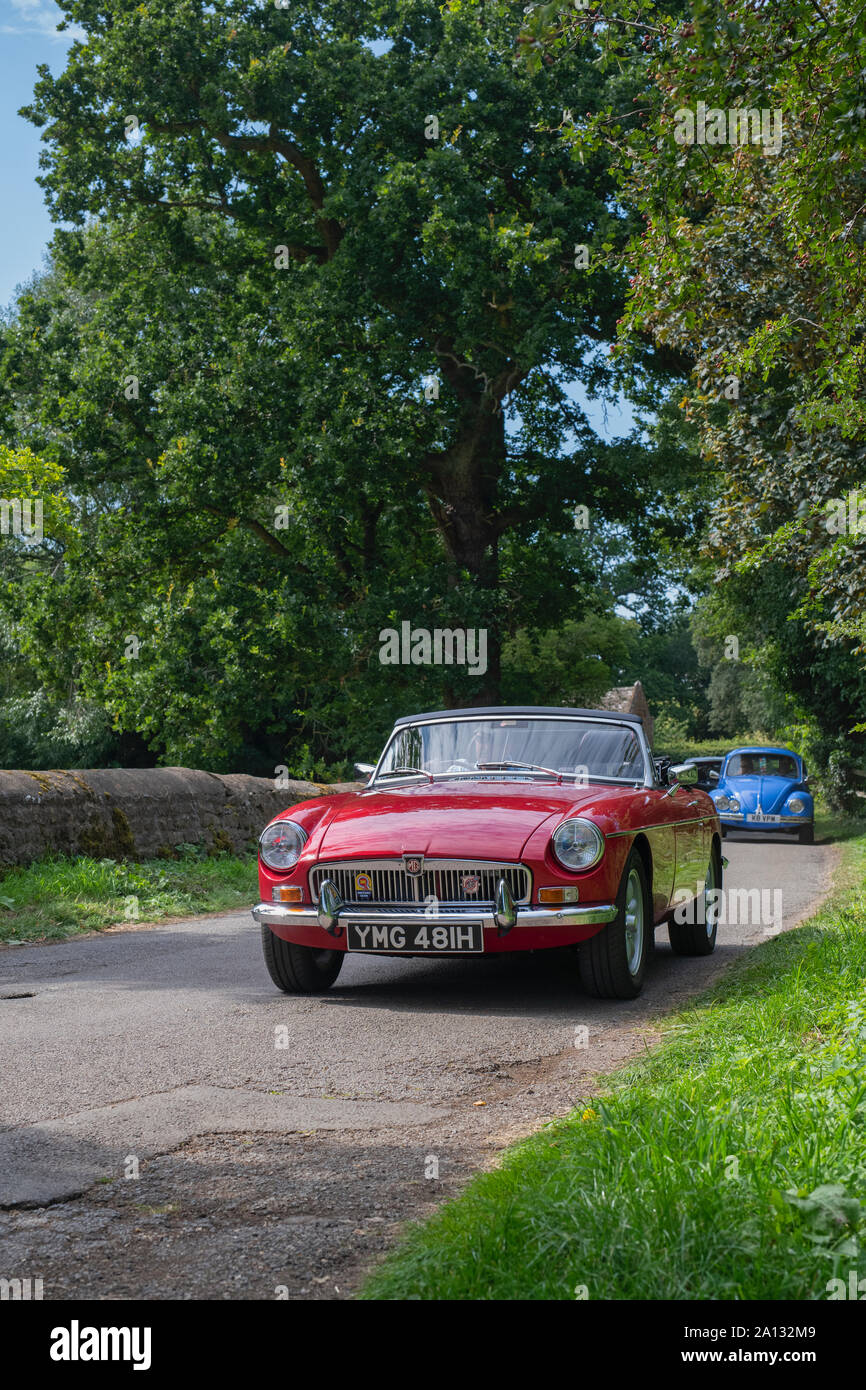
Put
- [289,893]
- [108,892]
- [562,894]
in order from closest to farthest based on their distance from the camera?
[562,894] → [289,893] → [108,892]

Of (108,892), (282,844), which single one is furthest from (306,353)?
(282,844)

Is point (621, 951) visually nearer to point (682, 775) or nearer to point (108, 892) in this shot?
point (682, 775)

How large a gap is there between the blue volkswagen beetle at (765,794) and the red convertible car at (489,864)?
47.2 ft

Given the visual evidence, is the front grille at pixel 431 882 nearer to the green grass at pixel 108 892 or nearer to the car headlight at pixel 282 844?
the car headlight at pixel 282 844

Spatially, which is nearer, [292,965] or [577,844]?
[577,844]

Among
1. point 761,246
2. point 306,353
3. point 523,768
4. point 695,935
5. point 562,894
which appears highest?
point 306,353

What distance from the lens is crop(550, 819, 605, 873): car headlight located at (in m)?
6.47

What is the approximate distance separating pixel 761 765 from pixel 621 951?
1825cm

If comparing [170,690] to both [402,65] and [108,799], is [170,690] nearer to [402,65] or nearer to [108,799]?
[108,799]

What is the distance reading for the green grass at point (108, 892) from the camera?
10.4 metres

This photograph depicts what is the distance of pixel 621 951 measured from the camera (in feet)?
22.0

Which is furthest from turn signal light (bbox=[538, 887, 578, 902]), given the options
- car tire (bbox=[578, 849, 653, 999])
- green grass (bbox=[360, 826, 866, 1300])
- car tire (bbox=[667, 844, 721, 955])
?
car tire (bbox=[667, 844, 721, 955])

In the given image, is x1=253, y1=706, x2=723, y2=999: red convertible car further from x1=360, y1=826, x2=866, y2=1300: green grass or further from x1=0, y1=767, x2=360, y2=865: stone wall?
x1=0, y1=767, x2=360, y2=865: stone wall
